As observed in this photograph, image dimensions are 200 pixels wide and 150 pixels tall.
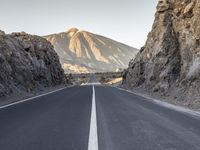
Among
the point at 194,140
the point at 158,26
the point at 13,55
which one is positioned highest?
the point at 158,26

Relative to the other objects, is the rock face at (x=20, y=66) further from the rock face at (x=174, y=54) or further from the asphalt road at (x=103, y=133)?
the asphalt road at (x=103, y=133)

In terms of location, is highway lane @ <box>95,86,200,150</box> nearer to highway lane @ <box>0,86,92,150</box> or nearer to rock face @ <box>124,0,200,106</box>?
highway lane @ <box>0,86,92,150</box>

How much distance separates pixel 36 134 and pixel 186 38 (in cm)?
2190

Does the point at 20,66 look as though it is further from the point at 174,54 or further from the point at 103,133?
the point at 103,133

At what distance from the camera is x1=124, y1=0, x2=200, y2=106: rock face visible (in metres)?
23.6

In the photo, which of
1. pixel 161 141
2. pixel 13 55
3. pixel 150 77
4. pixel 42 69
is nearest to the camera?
pixel 161 141

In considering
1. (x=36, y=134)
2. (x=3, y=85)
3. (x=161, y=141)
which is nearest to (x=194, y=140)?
(x=161, y=141)

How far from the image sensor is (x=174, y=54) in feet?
100

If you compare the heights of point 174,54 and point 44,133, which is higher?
point 174,54

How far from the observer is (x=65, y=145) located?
22.4 ft

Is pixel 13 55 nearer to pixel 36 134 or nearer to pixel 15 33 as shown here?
pixel 15 33

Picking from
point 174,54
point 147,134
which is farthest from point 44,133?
point 174,54

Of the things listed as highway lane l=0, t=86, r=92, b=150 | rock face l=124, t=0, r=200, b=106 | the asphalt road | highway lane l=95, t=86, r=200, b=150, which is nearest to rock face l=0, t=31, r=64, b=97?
rock face l=124, t=0, r=200, b=106

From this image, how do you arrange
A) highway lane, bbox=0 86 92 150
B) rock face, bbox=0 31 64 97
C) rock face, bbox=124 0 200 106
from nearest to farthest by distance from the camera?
1. highway lane, bbox=0 86 92 150
2. rock face, bbox=124 0 200 106
3. rock face, bbox=0 31 64 97
